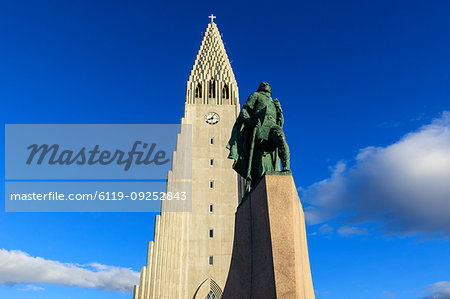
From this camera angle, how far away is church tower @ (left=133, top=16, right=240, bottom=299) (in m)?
27.1

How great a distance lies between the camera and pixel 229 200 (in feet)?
102

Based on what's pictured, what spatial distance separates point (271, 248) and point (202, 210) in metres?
24.5

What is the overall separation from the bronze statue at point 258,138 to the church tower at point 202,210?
66.8ft

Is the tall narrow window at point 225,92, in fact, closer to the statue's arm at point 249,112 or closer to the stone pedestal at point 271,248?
the statue's arm at point 249,112

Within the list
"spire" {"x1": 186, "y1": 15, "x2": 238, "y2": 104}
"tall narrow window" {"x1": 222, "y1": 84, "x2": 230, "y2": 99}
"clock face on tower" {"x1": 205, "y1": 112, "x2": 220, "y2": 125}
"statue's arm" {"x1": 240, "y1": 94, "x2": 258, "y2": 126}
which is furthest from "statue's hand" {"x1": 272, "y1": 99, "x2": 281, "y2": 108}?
"tall narrow window" {"x1": 222, "y1": 84, "x2": 230, "y2": 99}

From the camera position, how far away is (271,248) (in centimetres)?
620

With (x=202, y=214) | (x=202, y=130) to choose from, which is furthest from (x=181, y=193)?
(x=202, y=130)

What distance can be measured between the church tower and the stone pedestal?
20.6 meters

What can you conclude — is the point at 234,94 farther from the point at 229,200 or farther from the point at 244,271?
the point at 244,271

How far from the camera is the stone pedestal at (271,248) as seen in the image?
Answer: 19.7 feet

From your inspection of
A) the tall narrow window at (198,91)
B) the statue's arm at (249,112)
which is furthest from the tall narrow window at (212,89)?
the statue's arm at (249,112)

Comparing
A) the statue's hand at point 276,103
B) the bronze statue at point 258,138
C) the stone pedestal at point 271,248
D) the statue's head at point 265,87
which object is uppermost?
the statue's head at point 265,87

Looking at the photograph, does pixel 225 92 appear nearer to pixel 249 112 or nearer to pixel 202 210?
pixel 202 210

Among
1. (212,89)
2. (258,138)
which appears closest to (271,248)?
(258,138)
